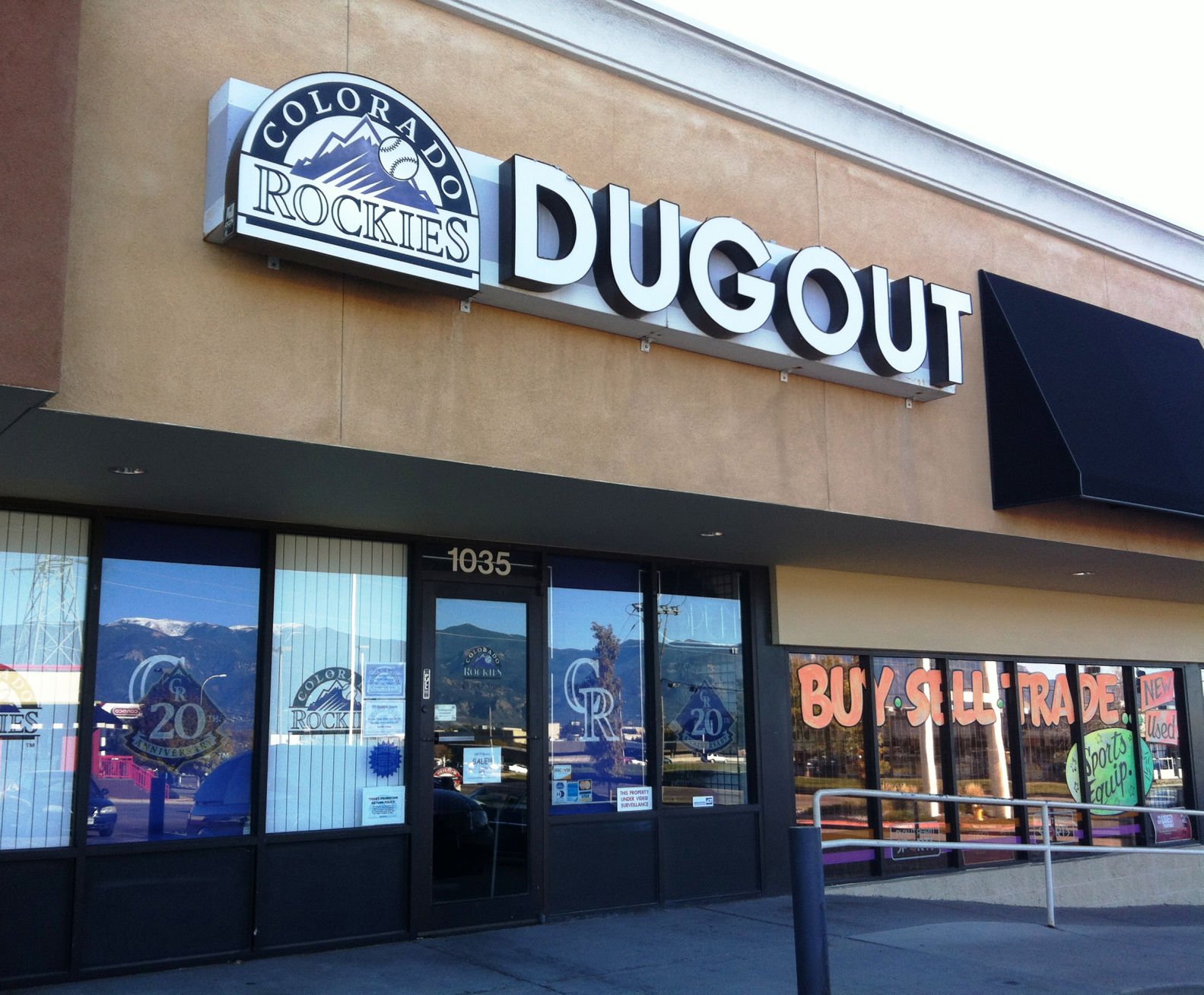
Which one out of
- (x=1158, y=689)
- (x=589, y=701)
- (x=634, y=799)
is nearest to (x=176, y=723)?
(x=589, y=701)

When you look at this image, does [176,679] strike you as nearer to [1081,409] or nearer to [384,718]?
[384,718]

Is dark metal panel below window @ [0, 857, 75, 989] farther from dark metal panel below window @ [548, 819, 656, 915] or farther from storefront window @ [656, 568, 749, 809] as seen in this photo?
storefront window @ [656, 568, 749, 809]

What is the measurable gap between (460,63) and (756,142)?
8.92 feet

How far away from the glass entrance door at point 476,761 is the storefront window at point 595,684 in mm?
323

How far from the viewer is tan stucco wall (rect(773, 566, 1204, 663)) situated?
11.8 metres

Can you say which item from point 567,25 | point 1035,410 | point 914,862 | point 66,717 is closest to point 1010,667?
point 914,862

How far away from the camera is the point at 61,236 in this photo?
5.61 m

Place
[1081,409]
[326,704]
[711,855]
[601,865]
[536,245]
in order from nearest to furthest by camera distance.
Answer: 1. [536,245]
2. [326,704]
3. [601,865]
4. [1081,409]
5. [711,855]

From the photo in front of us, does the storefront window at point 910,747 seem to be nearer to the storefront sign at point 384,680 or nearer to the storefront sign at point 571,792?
the storefront sign at point 571,792

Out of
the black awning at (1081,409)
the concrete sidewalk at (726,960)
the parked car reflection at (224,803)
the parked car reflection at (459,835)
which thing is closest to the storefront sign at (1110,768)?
the concrete sidewalk at (726,960)

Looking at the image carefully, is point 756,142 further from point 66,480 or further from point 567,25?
point 66,480

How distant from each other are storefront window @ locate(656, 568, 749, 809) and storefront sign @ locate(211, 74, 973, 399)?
2782 millimetres

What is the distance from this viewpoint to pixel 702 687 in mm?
11180

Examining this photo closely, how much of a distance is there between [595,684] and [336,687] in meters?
2.40
